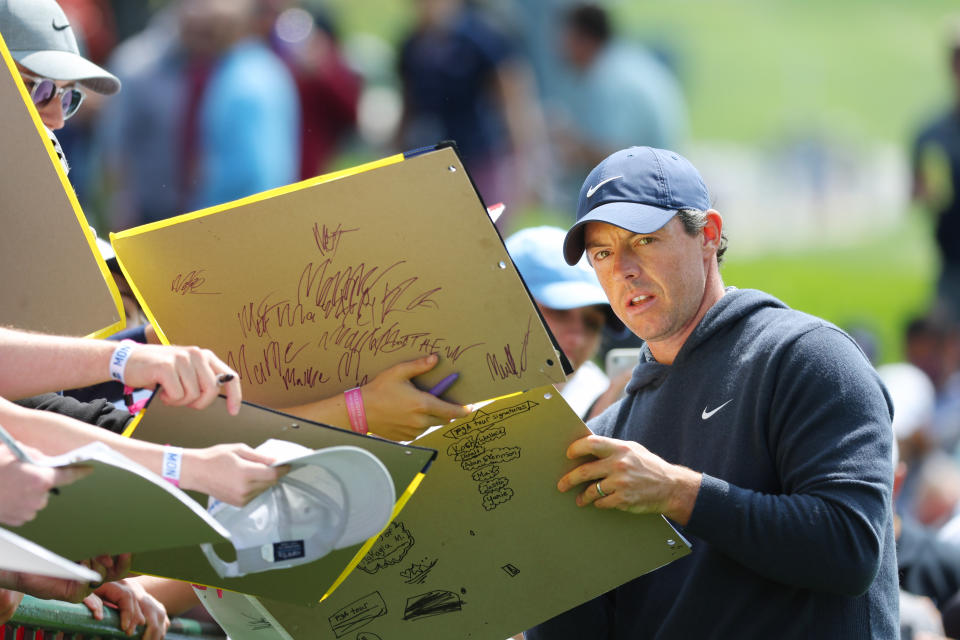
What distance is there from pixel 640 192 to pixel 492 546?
83 centimetres

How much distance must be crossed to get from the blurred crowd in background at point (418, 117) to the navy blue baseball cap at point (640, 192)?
445cm

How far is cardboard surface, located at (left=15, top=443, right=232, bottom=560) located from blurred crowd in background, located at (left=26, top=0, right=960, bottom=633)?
5.35m

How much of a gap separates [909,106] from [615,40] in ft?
16.4

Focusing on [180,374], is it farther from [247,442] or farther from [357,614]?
[357,614]

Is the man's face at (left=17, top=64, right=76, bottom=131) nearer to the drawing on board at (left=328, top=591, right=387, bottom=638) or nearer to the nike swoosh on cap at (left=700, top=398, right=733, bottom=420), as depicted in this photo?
the drawing on board at (left=328, top=591, right=387, bottom=638)

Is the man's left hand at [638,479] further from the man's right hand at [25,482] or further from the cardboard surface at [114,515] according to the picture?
the man's right hand at [25,482]

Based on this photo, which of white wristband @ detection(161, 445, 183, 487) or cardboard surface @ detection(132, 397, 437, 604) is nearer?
white wristband @ detection(161, 445, 183, 487)

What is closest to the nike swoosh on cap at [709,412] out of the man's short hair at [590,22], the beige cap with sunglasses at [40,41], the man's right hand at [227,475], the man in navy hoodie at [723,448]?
the man in navy hoodie at [723,448]

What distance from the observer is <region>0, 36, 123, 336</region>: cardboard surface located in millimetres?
2809

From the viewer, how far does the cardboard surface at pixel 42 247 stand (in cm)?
281

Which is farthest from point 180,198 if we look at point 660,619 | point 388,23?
point 660,619

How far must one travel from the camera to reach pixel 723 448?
114 inches
